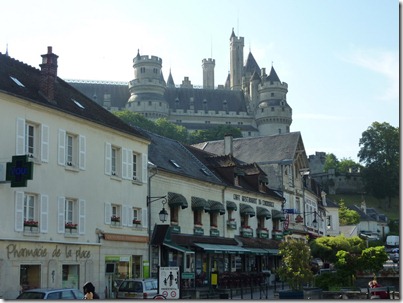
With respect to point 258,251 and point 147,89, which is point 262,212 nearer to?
point 258,251

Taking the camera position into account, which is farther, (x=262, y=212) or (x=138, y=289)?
(x=262, y=212)

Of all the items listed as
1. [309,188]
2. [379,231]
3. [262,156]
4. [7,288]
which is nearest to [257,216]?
[262,156]

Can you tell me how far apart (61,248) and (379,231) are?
3556 inches

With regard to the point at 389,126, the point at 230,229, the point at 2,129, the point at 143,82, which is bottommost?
the point at 230,229

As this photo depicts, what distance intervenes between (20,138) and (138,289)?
255 inches

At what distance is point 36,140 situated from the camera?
25.4m

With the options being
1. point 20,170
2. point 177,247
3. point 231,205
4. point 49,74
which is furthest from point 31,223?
point 231,205

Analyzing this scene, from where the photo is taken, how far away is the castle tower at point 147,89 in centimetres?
14762

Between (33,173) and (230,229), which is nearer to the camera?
(33,173)

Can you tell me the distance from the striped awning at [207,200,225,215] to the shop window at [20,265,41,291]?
13.6 meters

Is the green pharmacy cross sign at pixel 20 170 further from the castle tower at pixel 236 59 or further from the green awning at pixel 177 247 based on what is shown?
the castle tower at pixel 236 59

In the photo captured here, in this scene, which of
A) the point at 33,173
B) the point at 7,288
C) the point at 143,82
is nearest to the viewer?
the point at 7,288

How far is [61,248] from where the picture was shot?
25906mm

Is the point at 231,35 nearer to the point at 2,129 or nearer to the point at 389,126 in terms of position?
the point at 389,126
